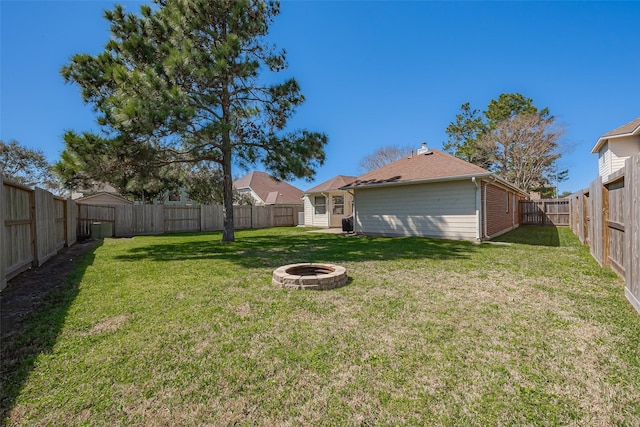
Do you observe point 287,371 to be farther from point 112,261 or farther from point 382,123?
point 382,123

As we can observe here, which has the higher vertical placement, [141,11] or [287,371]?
[141,11]

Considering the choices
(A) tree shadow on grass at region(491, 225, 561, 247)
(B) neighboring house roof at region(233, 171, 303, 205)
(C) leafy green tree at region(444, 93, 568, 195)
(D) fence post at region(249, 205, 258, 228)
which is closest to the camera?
(A) tree shadow on grass at region(491, 225, 561, 247)

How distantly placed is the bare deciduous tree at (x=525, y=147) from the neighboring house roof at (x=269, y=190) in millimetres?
18298

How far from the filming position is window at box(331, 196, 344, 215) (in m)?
19.1

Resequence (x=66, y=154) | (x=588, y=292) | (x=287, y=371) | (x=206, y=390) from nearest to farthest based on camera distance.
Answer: (x=206, y=390) → (x=287, y=371) → (x=588, y=292) → (x=66, y=154)

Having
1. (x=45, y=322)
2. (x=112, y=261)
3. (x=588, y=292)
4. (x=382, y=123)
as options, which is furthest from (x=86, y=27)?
(x=382, y=123)

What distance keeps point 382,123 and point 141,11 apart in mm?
17739

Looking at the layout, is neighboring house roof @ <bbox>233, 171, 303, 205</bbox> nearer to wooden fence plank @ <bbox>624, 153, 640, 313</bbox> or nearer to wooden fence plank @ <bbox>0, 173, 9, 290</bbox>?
wooden fence plank @ <bbox>0, 173, 9, 290</bbox>

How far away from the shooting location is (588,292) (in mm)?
4238

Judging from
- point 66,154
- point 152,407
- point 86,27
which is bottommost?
point 152,407

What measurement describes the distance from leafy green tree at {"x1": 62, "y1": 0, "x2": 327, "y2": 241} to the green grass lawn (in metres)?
5.22

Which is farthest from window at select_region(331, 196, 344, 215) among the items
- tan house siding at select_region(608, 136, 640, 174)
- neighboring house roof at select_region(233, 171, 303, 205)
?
tan house siding at select_region(608, 136, 640, 174)

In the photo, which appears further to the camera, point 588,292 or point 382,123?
point 382,123

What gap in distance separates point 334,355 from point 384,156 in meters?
31.7
